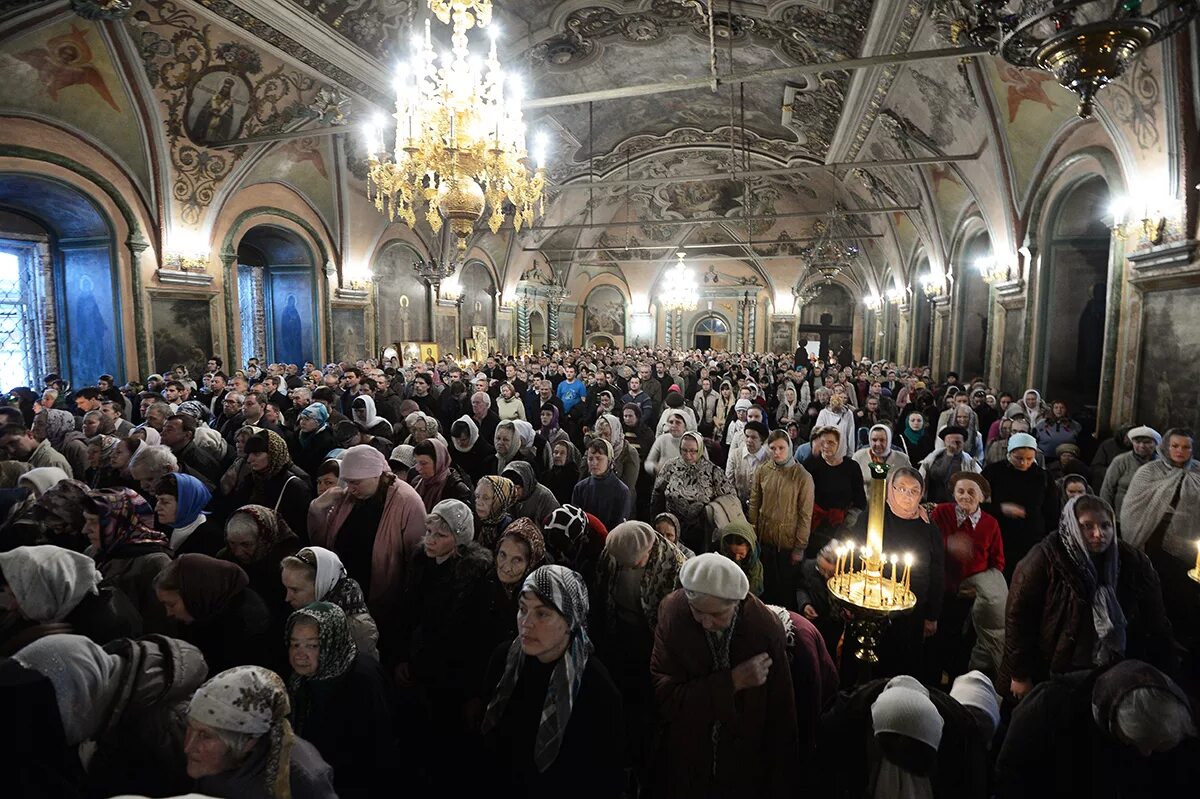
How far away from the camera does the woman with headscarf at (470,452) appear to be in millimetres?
5449

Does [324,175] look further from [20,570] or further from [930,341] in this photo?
[930,341]

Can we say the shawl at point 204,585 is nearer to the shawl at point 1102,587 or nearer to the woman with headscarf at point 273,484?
the woman with headscarf at point 273,484

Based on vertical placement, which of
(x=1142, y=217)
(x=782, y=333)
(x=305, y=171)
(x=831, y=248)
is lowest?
(x=782, y=333)

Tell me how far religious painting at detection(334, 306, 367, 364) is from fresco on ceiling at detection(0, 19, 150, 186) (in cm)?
587

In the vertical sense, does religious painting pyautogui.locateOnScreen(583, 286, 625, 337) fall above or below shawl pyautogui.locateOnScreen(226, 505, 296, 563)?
above

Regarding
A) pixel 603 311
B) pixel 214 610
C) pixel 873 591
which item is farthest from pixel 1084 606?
pixel 603 311

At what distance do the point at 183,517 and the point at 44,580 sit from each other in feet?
4.45

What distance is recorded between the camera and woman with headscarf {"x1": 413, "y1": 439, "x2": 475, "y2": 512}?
13.6 feet

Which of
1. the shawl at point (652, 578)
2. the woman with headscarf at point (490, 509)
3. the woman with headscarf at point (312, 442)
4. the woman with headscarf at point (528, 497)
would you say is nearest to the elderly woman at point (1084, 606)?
the shawl at point (652, 578)

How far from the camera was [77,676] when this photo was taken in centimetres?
176

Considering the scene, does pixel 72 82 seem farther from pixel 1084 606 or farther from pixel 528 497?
pixel 1084 606

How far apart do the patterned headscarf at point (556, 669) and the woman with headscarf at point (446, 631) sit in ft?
1.78

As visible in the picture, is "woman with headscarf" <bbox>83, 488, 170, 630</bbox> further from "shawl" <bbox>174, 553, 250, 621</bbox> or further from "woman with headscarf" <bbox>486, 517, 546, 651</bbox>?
"woman with headscarf" <bbox>486, 517, 546, 651</bbox>

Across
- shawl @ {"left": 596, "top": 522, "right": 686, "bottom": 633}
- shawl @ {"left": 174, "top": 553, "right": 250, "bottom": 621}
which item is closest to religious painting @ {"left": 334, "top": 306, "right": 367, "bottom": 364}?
shawl @ {"left": 174, "top": 553, "right": 250, "bottom": 621}
